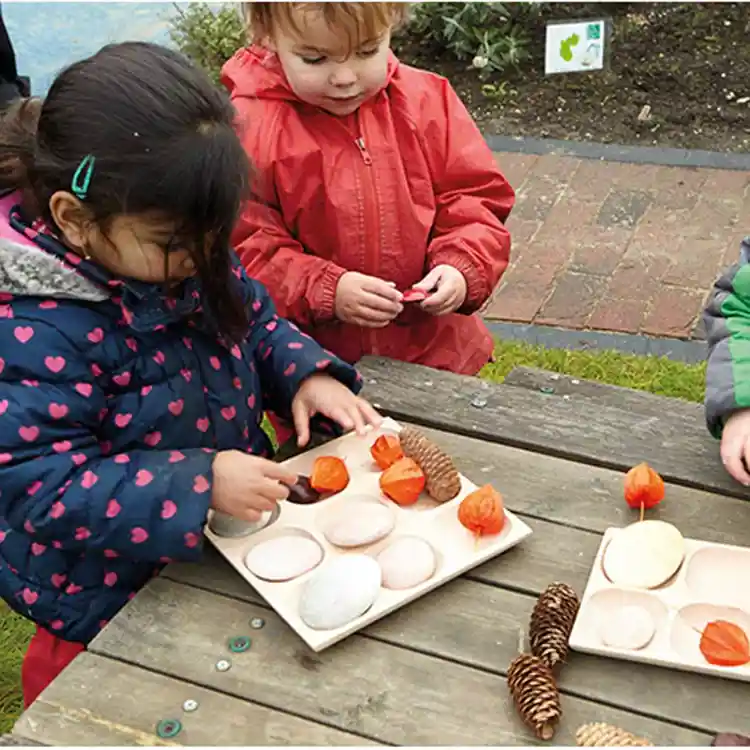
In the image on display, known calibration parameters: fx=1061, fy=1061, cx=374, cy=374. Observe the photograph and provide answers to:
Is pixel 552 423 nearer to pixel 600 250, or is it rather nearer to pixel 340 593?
pixel 340 593

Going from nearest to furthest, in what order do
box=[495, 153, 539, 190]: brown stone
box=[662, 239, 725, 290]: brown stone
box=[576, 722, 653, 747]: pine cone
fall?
box=[576, 722, 653, 747]: pine cone
box=[662, 239, 725, 290]: brown stone
box=[495, 153, 539, 190]: brown stone

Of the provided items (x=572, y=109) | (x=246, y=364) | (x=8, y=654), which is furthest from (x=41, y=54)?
(x=246, y=364)

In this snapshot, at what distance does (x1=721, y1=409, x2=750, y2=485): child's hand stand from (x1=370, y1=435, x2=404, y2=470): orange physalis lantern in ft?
1.70

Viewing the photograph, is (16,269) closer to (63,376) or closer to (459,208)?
(63,376)

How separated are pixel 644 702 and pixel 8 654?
183 centimetres

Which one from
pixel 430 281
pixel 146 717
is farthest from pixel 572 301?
pixel 146 717

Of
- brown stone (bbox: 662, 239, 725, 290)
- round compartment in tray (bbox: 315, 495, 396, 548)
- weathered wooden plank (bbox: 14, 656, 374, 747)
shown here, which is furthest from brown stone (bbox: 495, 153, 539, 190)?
weathered wooden plank (bbox: 14, 656, 374, 747)

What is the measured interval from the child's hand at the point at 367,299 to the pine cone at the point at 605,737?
Answer: 95 centimetres

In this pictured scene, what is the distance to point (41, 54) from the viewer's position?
535cm

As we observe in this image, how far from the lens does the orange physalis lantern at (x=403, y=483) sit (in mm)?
1611

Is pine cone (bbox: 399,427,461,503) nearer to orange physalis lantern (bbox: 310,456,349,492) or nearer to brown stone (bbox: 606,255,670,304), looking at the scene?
orange physalis lantern (bbox: 310,456,349,492)

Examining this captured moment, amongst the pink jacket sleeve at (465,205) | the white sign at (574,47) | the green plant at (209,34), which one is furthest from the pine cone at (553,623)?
the green plant at (209,34)

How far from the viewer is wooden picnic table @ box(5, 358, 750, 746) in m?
1.29

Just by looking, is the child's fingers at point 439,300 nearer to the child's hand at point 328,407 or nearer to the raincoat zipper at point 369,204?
the raincoat zipper at point 369,204
